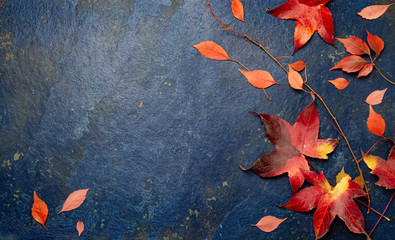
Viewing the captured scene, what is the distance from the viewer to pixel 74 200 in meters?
0.92

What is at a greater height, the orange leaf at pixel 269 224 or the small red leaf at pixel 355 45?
the small red leaf at pixel 355 45

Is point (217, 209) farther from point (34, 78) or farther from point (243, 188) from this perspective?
point (34, 78)

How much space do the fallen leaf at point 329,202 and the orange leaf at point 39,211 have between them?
75 cm

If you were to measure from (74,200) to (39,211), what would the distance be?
107 mm

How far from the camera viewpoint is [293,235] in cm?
90

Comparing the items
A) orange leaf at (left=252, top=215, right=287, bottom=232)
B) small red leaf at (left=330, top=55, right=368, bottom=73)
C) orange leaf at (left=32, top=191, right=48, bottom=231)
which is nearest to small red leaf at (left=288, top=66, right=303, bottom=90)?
small red leaf at (left=330, top=55, right=368, bottom=73)

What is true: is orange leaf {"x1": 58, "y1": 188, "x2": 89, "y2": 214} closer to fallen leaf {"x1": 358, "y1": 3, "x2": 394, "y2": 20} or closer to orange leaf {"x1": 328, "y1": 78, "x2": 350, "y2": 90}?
orange leaf {"x1": 328, "y1": 78, "x2": 350, "y2": 90}

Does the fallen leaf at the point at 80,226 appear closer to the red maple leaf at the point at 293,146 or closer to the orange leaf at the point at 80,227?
the orange leaf at the point at 80,227

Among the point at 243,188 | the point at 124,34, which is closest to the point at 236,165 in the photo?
the point at 243,188

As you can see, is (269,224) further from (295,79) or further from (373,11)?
(373,11)

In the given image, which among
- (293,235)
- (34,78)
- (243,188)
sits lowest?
(293,235)

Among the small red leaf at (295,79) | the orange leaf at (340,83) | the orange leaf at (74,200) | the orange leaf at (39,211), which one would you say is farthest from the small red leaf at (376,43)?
the orange leaf at (39,211)

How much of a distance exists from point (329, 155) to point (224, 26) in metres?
0.52

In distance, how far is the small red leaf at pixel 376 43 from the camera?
3.11ft
